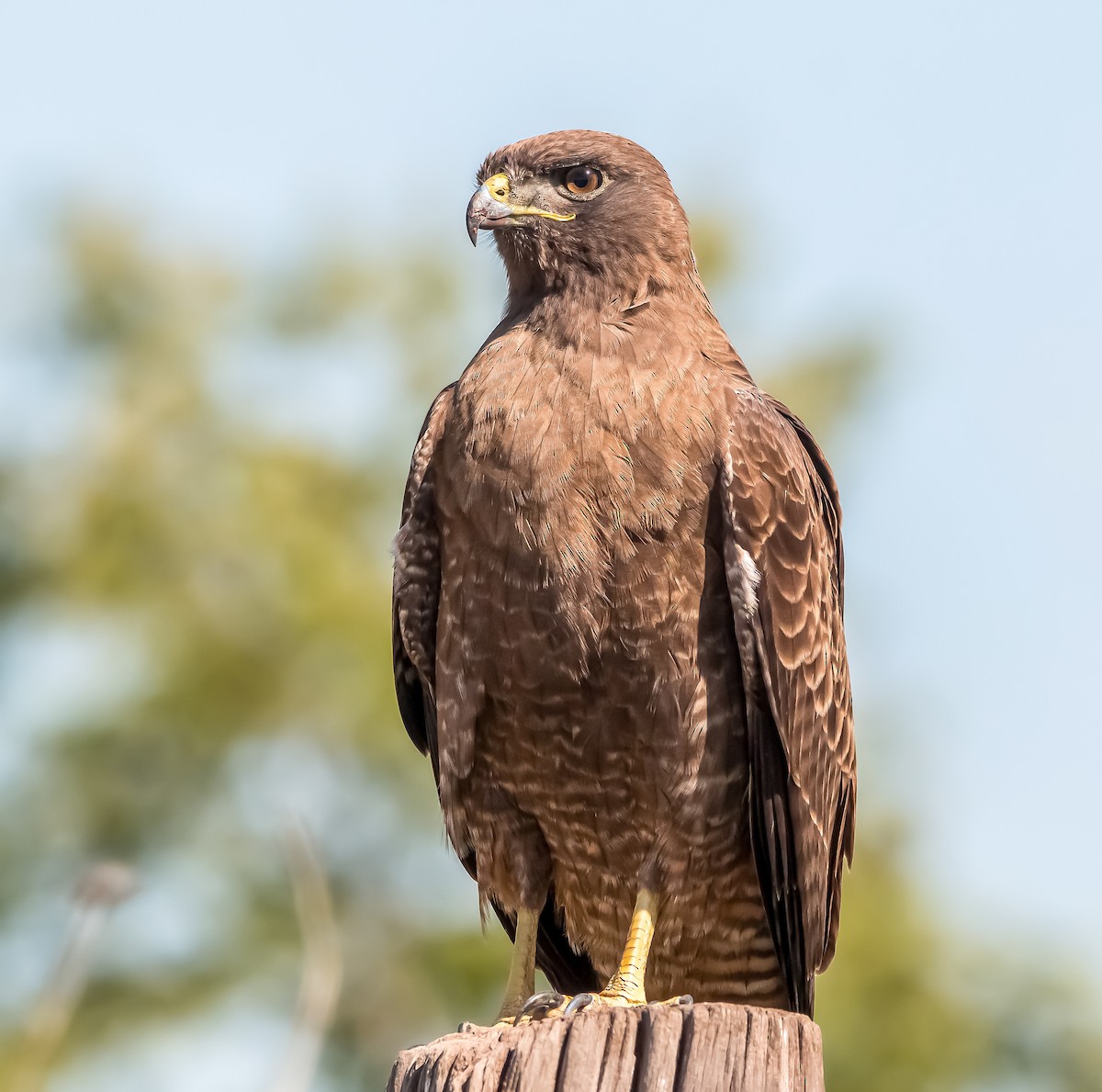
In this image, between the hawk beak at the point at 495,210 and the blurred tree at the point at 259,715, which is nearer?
the hawk beak at the point at 495,210

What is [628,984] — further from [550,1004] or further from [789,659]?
[789,659]

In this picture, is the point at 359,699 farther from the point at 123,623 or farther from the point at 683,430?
the point at 683,430

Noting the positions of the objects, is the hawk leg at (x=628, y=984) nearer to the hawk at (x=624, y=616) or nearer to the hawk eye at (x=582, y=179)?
the hawk at (x=624, y=616)

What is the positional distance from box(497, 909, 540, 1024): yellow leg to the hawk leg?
170 mm

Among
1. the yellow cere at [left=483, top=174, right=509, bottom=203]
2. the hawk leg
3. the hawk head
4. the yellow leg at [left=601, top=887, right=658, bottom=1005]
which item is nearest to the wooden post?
the hawk leg

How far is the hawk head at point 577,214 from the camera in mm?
5199

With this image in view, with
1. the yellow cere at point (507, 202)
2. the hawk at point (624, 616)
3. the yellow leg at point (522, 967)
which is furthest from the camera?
the yellow cere at point (507, 202)

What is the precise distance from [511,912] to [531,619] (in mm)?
1049

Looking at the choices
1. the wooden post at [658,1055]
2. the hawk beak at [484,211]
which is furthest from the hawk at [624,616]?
the wooden post at [658,1055]

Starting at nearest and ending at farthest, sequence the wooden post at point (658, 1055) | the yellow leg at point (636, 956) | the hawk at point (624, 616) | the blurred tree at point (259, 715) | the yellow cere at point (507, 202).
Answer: the wooden post at point (658, 1055), the yellow leg at point (636, 956), the hawk at point (624, 616), the yellow cere at point (507, 202), the blurred tree at point (259, 715)

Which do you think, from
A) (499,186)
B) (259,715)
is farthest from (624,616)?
(259,715)

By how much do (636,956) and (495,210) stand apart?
216 centimetres

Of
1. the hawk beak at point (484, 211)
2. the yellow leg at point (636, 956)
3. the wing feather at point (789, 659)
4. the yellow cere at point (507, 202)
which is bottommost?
the yellow leg at point (636, 956)

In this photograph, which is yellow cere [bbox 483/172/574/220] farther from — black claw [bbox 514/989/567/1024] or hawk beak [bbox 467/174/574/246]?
black claw [bbox 514/989/567/1024]
